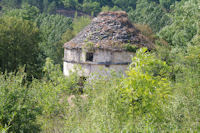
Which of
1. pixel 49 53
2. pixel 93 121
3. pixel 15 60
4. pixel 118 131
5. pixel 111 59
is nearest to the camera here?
pixel 118 131

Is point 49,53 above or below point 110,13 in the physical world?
below

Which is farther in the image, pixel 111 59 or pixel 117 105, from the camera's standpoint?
pixel 111 59

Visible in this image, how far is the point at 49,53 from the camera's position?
107ft

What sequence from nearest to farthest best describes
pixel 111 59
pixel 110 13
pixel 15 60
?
pixel 111 59
pixel 110 13
pixel 15 60

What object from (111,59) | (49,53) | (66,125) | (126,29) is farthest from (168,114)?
(49,53)

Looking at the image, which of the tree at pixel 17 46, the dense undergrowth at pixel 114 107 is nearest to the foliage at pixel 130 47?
the dense undergrowth at pixel 114 107

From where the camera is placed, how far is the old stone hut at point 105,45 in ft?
45.5

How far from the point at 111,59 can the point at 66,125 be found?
7244 mm

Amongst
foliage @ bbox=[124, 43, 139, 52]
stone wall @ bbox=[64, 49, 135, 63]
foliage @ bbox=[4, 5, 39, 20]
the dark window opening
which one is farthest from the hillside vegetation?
foliage @ bbox=[4, 5, 39, 20]

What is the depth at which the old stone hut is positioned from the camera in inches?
546

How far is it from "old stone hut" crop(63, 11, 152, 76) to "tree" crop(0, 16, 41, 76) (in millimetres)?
7375

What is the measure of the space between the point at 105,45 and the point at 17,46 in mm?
10000

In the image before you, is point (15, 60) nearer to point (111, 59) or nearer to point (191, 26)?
point (111, 59)

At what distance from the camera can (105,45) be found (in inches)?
543
